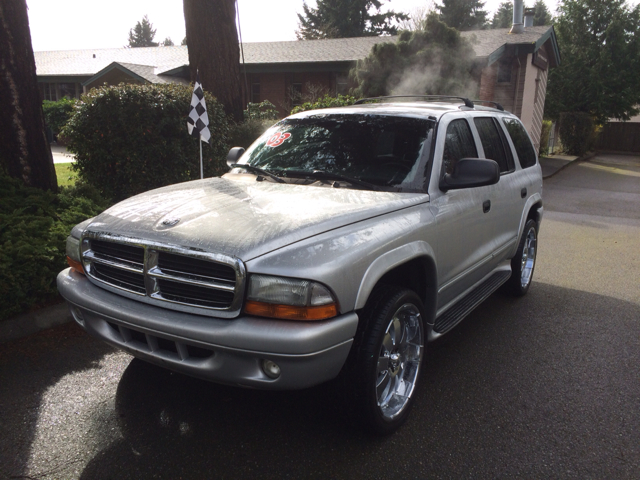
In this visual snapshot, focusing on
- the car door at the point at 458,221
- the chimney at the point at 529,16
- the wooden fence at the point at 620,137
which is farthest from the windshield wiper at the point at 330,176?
the wooden fence at the point at 620,137

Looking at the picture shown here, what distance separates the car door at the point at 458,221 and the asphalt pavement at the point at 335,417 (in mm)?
664

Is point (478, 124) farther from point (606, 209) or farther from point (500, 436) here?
point (606, 209)

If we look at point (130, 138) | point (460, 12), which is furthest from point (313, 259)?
point (460, 12)

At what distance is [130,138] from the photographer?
24.4 feet

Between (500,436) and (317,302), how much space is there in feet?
4.72

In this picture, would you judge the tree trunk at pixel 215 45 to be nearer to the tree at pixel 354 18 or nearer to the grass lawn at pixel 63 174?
the grass lawn at pixel 63 174

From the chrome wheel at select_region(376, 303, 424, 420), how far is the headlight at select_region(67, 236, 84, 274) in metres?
1.83

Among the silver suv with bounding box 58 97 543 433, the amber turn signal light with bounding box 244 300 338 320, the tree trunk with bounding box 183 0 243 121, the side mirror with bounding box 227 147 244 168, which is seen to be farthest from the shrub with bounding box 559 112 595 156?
the amber turn signal light with bounding box 244 300 338 320

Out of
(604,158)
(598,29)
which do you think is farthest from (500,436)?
(598,29)

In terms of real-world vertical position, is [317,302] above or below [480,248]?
above

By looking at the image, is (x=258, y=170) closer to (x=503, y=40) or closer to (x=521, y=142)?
(x=521, y=142)

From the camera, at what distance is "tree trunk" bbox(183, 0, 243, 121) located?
10.5 m

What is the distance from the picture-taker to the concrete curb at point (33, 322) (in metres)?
4.16

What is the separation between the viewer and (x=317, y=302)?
2.51m
